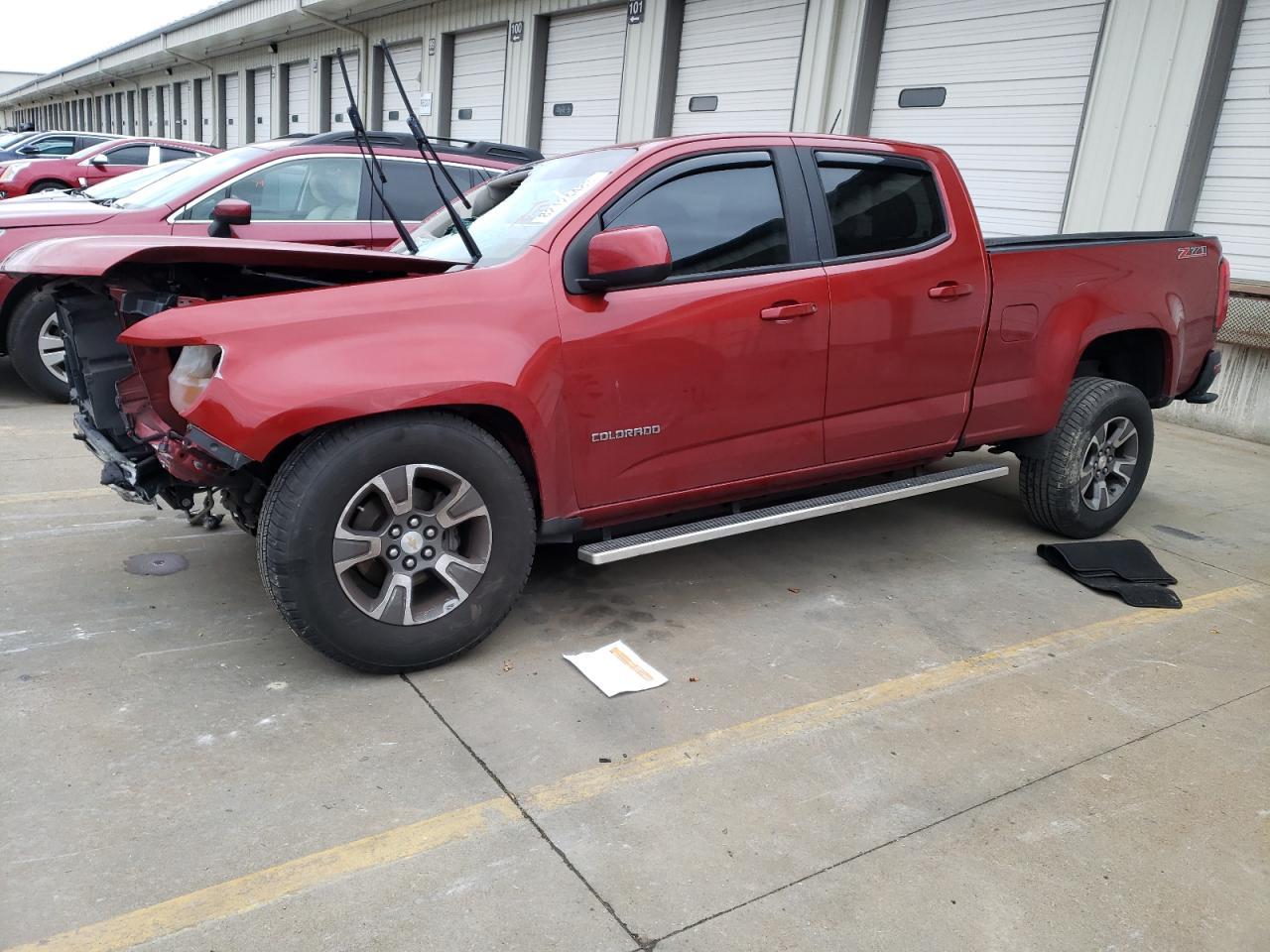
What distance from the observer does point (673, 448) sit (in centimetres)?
372

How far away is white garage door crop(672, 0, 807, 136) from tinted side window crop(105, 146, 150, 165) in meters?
8.34

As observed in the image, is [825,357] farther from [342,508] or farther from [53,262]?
[53,262]

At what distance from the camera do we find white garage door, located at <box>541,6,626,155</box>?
1445cm

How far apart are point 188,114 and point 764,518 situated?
3526 centimetres

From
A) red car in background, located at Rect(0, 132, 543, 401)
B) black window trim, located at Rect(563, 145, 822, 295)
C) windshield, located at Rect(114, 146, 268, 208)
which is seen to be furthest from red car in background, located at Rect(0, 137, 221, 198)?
black window trim, located at Rect(563, 145, 822, 295)

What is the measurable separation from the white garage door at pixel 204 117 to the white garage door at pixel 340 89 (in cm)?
1008

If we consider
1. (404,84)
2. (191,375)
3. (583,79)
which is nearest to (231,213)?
(191,375)

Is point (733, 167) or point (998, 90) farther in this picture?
point (998, 90)

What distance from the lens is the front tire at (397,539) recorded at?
120 inches

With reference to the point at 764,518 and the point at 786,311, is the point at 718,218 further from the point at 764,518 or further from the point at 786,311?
A: the point at 764,518

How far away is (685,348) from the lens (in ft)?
11.9

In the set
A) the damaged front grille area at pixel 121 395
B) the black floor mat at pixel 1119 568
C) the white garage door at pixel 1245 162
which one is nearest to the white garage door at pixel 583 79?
the white garage door at pixel 1245 162

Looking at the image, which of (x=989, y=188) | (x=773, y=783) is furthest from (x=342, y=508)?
(x=989, y=188)

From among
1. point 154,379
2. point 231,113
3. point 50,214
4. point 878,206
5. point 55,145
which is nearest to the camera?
point 154,379
